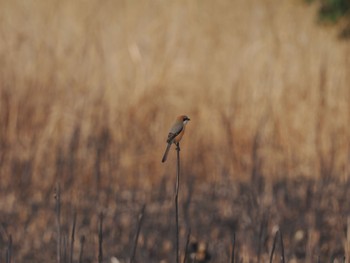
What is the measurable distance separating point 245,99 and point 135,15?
4.77ft

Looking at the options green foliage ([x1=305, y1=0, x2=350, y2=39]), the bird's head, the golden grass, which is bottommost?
the bird's head

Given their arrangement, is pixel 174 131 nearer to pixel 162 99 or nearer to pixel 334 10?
pixel 162 99

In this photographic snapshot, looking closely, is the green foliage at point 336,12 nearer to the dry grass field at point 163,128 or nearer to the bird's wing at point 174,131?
the dry grass field at point 163,128

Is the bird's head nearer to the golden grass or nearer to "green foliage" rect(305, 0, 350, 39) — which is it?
the golden grass

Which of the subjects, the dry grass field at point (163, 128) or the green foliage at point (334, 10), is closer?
the dry grass field at point (163, 128)

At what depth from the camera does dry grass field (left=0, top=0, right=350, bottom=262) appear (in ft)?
13.9

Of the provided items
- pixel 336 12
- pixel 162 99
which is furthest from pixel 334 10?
pixel 162 99

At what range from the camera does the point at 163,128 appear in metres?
5.06

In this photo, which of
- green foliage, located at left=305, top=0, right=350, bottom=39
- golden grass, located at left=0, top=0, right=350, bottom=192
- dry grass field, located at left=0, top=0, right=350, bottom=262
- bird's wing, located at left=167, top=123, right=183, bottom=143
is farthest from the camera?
green foliage, located at left=305, top=0, right=350, bottom=39

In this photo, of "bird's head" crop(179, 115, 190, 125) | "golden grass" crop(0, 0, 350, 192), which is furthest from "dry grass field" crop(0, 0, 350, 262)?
"bird's head" crop(179, 115, 190, 125)

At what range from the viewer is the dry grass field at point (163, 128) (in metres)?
4.24

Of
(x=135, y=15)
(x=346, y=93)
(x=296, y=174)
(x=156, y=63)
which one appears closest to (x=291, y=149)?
(x=296, y=174)

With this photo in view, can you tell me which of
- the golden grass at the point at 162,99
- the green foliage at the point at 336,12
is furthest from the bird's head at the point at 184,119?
the green foliage at the point at 336,12

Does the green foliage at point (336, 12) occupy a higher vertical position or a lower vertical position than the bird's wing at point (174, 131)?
higher
